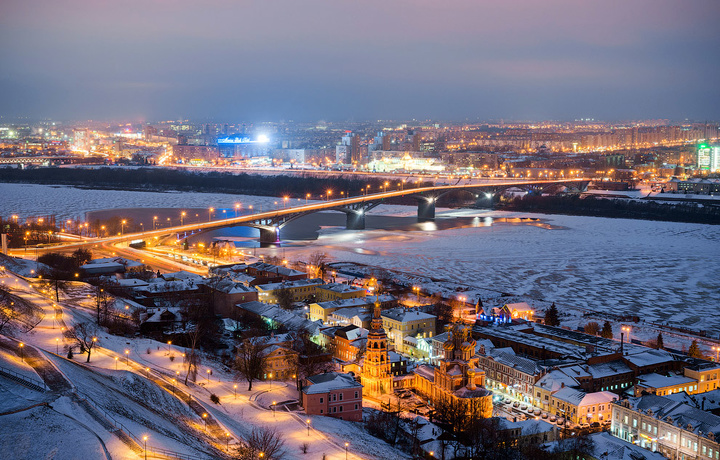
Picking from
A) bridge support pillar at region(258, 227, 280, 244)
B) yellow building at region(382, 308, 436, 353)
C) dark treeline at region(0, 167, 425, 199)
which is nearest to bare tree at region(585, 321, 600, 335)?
yellow building at region(382, 308, 436, 353)

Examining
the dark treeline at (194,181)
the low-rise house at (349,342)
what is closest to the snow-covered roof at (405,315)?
the low-rise house at (349,342)

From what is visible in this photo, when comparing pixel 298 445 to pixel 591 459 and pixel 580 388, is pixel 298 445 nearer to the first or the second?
pixel 591 459

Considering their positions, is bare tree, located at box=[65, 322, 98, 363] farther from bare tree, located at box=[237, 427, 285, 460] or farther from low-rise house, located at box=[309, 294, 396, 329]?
low-rise house, located at box=[309, 294, 396, 329]

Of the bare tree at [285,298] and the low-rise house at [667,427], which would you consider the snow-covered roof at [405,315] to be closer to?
the bare tree at [285,298]

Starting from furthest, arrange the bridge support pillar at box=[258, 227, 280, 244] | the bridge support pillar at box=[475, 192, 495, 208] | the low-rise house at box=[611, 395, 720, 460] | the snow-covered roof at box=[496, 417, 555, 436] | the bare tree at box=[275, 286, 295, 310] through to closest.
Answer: the bridge support pillar at box=[475, 192, 495, 208] < the bridge support pillar at box=[258, 227, 280, 244] < the bare tree at box=[275, 286, 295, 310] < the snow-covered roof at box=[496, 417, 555, 436] < the low-rise house at box=[611, 395, 720, 460]

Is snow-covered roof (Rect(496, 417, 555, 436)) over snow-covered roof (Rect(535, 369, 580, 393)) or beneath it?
beneath

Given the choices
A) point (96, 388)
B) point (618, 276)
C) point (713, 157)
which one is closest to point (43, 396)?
point (96, 388)
